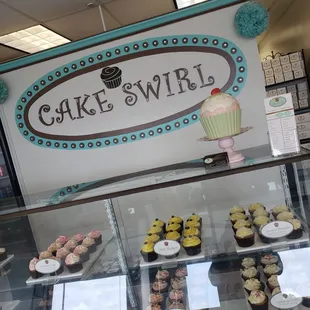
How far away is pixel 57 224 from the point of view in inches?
86.9

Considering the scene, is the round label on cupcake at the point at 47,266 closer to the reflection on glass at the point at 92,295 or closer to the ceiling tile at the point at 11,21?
the reflection on glass at the point at 92,295

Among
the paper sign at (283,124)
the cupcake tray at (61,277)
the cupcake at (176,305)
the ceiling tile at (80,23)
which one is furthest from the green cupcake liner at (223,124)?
the ceiling tile at (80,23)

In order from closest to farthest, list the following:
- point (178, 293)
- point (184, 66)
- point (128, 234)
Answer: point (178, 293), point (128, 234), point (184, 66)

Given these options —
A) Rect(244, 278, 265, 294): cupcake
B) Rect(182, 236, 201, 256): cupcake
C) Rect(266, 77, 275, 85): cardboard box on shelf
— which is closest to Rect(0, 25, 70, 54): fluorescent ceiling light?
Rect(266, 77, 275, 85): cardboard box on shelf

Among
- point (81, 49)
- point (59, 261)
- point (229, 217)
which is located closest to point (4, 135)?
point (81, 49)

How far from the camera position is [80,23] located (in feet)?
15.2

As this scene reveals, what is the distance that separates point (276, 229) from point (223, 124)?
607 millimetres

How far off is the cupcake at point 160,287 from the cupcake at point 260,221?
0.58 m

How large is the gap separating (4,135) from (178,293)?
2.03m

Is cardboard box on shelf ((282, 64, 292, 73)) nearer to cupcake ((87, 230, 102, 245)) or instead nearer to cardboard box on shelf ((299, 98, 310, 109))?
cardboard box on shelf ((299, 98, 310, 109))

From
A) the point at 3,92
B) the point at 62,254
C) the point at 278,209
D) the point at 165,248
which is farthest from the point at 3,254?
the point at 278,209

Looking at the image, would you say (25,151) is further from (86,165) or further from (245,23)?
(245,23)

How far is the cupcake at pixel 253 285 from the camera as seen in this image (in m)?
1.67

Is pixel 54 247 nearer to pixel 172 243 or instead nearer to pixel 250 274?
pixel 172 243
